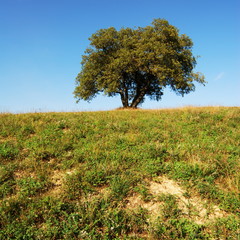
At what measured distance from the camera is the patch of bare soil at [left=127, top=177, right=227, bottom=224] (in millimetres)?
5158

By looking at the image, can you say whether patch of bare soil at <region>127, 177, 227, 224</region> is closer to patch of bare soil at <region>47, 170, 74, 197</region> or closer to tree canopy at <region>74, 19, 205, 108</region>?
patch of bare soil at <region>47, 170, 74, 197</region>

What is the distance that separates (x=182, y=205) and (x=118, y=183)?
186cm

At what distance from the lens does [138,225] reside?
15.9ft

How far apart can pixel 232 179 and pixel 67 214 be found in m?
4.97

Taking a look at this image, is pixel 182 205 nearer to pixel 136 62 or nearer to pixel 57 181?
pixel 57 181

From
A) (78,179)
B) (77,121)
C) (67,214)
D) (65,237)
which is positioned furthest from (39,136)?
(65,237)

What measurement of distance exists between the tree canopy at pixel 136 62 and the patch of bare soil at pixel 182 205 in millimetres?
21670

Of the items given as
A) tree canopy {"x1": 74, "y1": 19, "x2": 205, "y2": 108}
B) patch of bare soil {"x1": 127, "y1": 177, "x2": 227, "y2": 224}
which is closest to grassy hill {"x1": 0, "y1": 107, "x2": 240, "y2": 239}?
patch of bare soil {"x1": 127, "y1": 177, "x2": 227, "y2": 224}

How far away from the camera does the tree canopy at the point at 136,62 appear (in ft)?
88.7

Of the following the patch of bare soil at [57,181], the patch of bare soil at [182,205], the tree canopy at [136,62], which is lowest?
the patch of bare soil at [182,205]

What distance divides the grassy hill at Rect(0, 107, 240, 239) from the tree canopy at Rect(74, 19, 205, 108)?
60.9 feet

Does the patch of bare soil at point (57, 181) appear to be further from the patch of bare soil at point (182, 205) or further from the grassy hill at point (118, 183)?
the patch of bare soil at point (182, 205)

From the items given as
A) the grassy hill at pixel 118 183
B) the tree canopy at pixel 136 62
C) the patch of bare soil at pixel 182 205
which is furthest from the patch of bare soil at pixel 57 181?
the tree canopy at pixel 136 62

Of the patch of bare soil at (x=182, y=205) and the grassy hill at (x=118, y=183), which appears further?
the patch of bare soil at (x=182, y=205)
